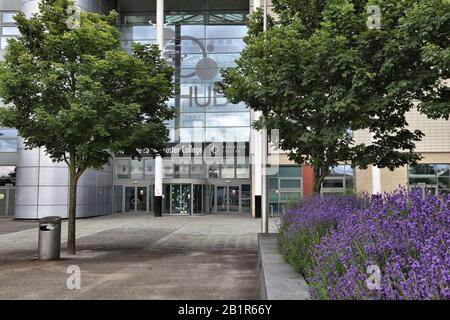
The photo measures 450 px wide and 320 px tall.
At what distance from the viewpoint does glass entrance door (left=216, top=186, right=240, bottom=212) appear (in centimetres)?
3597

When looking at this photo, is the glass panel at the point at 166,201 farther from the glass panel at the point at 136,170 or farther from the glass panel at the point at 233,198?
the glass panel at the point at 233,198

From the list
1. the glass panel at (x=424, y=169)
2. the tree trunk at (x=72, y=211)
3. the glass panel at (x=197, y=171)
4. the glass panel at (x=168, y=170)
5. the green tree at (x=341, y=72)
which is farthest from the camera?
the glass panel at (x=197, y=171)

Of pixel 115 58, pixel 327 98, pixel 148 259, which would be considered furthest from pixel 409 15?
pixel 148 259

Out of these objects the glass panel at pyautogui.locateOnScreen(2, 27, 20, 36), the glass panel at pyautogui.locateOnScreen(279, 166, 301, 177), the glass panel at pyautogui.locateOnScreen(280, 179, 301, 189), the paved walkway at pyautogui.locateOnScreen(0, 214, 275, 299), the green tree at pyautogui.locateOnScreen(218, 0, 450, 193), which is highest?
the glass panel at pyautogui.locateOnScreen(2, 27, 20, 36)

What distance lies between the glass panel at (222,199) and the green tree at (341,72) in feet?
82.2

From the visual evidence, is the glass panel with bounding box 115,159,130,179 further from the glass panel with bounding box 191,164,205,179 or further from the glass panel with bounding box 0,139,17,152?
the glass panel with bounding box 0,139,17,152

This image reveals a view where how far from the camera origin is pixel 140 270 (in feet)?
31.5

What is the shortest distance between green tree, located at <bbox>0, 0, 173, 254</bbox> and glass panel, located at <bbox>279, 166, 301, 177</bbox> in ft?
60.9

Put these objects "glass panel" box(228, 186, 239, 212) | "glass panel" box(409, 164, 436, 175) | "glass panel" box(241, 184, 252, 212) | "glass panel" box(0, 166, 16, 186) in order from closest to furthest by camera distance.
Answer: "glass panel" box(409, 164, 436, 175)
"glass panel" box(0, 166, 16, 186)
"glass panel" box(241, 184, 252, 212)
"glass panel" box(228, 186, 239, 212)

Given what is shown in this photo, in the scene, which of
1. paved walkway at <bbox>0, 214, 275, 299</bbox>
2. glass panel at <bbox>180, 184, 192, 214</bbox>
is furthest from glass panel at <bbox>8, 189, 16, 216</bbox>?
paved walkway at <bbox>0, 214, 275, 299</bbox>

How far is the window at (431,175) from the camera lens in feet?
94.9

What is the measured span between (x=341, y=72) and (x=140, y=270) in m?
5.71

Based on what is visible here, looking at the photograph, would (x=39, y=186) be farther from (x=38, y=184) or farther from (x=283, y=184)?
(x=283, y=184)

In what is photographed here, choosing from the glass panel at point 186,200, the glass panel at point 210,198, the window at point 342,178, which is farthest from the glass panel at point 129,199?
the window at point 342,178
